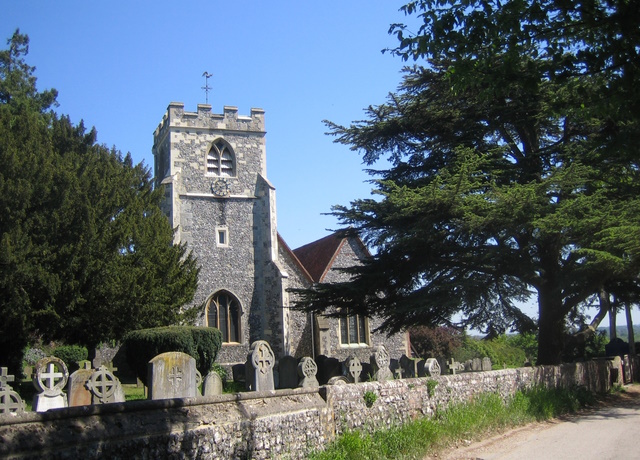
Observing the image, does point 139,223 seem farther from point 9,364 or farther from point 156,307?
point 9,364

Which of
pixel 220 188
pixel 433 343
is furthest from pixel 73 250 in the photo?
pixel 433 343

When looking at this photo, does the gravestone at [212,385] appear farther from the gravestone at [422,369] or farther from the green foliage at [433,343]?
the green foliage at [433,343]

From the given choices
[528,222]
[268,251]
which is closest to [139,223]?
[268,251]

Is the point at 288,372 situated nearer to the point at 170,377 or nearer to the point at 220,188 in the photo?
the point at 170,377

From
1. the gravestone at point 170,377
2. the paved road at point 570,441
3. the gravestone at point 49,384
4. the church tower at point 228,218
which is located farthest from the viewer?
the church tower at point 228,218

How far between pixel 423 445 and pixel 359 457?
1629 mm

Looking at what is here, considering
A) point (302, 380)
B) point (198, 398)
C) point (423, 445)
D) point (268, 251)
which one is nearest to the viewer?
point (198, 398)

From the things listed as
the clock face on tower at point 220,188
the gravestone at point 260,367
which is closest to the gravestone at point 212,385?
the gravestone at point 260,367

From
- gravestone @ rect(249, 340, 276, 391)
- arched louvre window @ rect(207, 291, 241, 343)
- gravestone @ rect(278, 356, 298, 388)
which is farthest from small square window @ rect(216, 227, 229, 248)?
gravestone @ rect(249, 340, 276, 391)

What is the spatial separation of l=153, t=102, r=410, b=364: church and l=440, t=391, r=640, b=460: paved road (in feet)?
48.7

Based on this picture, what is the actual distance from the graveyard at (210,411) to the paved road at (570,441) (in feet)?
3.59

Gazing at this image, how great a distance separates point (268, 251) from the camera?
28844 millimetres

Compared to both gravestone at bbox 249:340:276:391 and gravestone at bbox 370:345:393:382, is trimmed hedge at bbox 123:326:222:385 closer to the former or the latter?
gravestone at bbox 370:345:393:382

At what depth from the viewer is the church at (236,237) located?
2795cm
